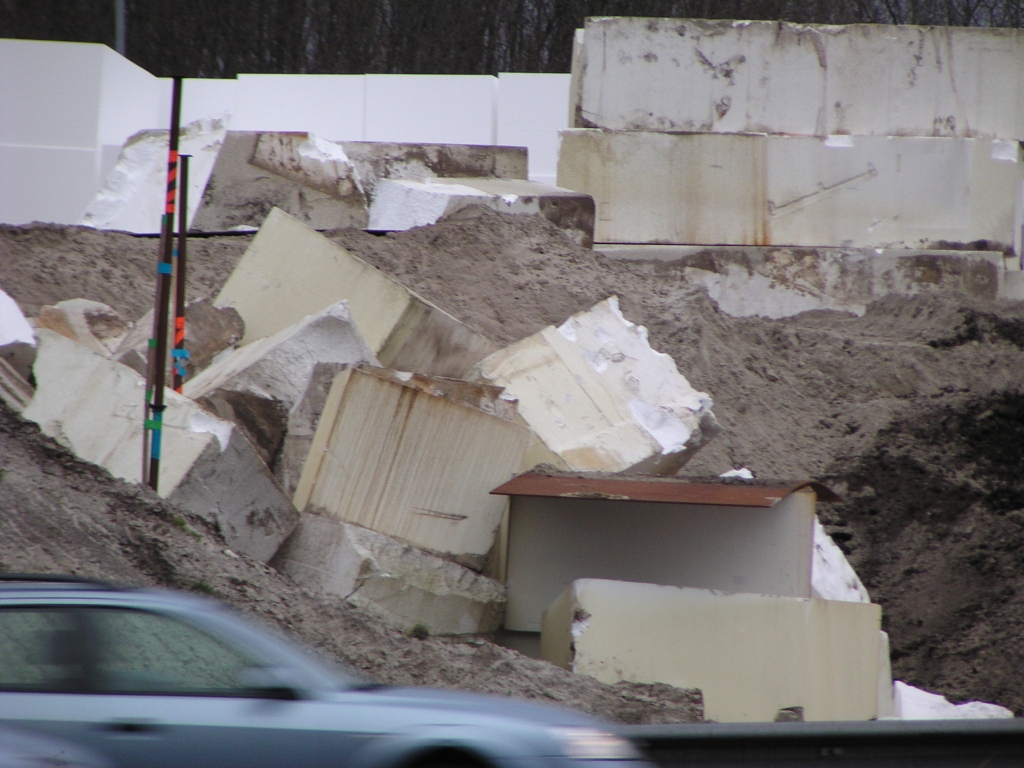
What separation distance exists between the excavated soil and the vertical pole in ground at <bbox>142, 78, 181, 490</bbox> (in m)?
3.96

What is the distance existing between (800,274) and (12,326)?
25.1ft

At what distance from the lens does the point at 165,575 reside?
198 inches

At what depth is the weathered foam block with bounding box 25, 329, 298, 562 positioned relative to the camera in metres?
5.78

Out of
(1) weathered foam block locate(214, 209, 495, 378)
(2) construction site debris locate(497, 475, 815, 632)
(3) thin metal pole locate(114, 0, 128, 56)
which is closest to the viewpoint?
(2) construction site debris locate(497, 475, 815, 632)

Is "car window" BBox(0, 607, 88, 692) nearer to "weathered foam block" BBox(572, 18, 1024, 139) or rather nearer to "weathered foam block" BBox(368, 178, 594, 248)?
"weathered foam block" BBox(368, 178, 594, 248)

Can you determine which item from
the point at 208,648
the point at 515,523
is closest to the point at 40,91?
the point at 515,523

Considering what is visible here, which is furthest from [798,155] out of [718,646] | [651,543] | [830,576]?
[718,646]

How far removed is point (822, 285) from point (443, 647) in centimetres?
788

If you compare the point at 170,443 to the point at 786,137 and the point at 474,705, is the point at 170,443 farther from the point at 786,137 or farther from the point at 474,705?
the point at 786,137

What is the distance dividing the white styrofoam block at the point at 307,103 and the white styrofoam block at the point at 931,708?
37.5ft

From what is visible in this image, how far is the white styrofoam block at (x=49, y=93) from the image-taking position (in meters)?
13.3

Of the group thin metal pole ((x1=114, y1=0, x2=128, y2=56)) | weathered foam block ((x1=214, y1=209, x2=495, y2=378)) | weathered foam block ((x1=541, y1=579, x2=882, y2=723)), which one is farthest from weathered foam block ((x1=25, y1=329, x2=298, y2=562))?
thin metal pole ((x1=114, y1=0, x2=128, y2=56))

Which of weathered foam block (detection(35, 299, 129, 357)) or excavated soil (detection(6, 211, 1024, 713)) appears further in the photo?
weathered foam block (detection(35, 299, 129, 357))

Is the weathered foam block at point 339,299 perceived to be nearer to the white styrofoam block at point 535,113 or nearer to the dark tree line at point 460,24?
the white styrofoam block at point 535,113
